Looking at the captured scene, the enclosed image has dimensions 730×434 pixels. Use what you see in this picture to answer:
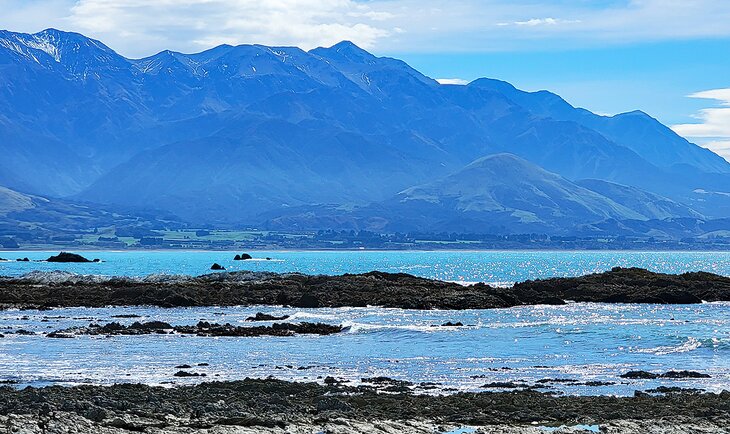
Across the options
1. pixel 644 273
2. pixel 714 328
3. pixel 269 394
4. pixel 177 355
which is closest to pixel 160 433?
pixel 269 394

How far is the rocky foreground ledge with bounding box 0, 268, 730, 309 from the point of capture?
73.7 m

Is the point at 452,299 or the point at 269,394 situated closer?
the point at 269,394

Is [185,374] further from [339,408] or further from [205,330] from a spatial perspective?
[205,330]

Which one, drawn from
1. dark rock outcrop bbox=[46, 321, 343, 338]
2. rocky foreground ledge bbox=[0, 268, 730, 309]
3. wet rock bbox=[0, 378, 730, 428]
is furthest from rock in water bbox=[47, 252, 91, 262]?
wet rock bbox=[0, 378, 730, 428]

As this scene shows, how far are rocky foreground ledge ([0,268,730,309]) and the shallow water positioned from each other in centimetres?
659

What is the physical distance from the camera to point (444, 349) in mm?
46750

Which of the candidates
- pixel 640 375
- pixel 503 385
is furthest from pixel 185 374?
pixel 640 375

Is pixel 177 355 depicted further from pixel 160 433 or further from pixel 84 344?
pixel 160 433

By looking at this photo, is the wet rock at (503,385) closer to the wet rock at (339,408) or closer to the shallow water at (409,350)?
the shallow water at (409,350)

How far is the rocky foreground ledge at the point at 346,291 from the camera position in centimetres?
7369

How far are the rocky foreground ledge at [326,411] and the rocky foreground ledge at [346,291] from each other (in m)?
41.0

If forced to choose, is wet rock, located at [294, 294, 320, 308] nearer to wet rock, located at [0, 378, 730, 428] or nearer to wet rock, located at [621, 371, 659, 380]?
wet rock, located at [621, 371, 659, 380]

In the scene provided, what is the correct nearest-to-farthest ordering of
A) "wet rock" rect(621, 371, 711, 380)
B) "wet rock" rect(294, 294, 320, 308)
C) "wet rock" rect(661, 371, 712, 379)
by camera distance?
"wet rock" rect(621, 371, 711, 380) < "wet rock" rect(661, 371, 712, 379) < "wet rock" rect(294, 294, 320, 308)

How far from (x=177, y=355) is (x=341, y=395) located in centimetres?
1468
